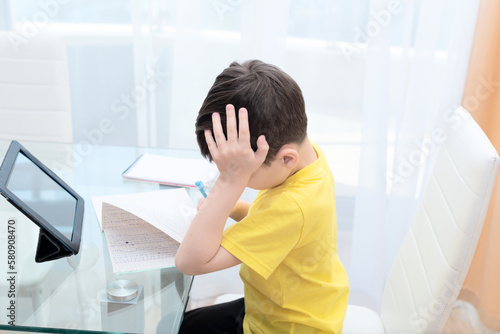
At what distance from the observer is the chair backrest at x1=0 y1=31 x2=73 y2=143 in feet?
5.51

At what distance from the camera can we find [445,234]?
41.2 inches

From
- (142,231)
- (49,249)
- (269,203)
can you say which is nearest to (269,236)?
(269,203)

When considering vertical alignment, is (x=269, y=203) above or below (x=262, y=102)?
below

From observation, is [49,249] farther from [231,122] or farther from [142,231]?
[231,122]

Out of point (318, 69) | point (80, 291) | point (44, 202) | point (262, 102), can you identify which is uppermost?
point (262, 102)

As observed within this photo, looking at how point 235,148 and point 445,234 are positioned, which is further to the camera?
point 445,234

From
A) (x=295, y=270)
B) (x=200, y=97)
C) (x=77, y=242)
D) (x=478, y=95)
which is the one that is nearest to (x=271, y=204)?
(x=295, y=270)

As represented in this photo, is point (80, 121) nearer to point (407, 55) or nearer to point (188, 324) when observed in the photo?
point (188, 324)

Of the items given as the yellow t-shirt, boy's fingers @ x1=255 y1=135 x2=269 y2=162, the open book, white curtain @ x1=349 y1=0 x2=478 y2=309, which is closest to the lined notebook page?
the open book

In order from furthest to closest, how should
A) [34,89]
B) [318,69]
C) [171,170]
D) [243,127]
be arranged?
1. [318,69]
2. [34,89]
3. [171,170]
4. [243,127]

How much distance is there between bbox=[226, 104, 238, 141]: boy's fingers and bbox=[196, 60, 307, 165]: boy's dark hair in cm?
2

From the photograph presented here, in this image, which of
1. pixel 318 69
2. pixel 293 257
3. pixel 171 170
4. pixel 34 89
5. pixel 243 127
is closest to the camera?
pixel 243 127

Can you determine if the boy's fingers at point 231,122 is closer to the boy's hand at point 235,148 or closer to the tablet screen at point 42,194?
the boy's hand at point 235,148

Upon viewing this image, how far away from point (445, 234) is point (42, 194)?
82cm
